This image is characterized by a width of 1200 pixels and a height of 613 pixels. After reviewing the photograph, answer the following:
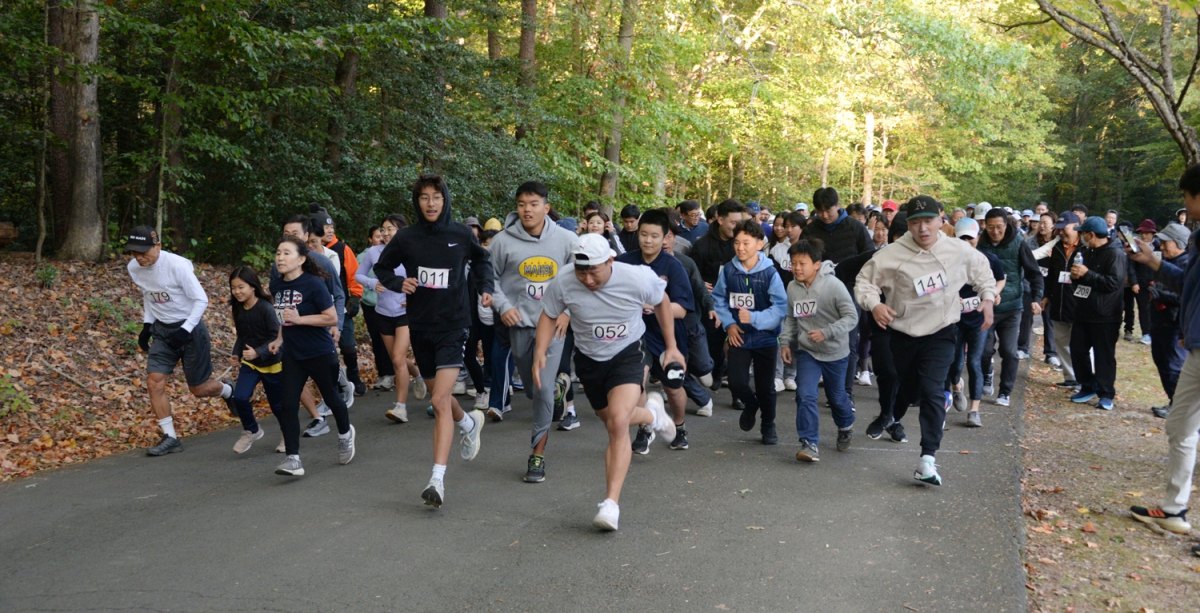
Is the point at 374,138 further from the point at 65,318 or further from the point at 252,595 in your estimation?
the point at 252,595

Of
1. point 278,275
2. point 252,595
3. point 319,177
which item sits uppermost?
point 319,177

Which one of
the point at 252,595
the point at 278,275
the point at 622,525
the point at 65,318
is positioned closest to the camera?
the point at 252,595

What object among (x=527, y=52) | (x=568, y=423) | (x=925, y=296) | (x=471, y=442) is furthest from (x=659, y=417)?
(x=527, y=52)

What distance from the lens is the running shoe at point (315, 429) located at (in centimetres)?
810

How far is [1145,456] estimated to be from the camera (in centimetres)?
764

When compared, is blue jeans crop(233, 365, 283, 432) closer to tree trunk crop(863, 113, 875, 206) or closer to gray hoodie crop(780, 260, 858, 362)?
gray hoodie crop(780, 260, 858, 362)

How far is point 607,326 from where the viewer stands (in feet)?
18.5

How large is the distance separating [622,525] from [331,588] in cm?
181

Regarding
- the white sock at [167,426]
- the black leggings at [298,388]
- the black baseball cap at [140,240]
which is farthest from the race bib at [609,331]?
the white sock at [167,426]

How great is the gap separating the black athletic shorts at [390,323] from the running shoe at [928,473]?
4872 millimetres

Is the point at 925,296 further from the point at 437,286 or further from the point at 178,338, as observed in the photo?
the point at 178,338

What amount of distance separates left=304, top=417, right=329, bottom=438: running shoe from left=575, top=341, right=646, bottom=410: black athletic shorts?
11.5ft

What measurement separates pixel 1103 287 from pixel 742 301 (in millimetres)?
4786

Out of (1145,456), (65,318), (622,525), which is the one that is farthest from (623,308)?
(65,318)
